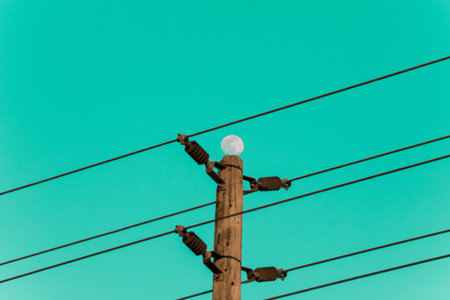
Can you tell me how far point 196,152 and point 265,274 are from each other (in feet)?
6.11

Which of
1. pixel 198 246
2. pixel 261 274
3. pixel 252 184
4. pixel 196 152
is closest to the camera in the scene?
pixel 198 246

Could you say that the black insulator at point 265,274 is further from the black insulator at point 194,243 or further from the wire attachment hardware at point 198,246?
the black insulator at point 194,243

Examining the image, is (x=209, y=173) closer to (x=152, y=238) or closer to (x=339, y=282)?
(x=152, y=238)

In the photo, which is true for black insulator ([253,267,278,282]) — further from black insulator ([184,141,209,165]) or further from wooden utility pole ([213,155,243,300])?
black insulator ([184,141,209,165])

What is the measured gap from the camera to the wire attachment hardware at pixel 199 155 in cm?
746

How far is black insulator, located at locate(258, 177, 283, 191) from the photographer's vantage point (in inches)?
305

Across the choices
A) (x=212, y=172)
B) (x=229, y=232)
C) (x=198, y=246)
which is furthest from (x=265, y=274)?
(x=212, y=172)

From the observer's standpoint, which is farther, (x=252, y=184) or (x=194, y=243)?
(x=252, y=184)

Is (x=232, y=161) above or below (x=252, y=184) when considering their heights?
above

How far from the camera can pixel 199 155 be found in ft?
24.6

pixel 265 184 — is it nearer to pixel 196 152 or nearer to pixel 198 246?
pixel 196 152

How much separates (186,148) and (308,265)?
229cm

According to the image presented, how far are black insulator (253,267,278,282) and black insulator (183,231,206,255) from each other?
32.0 inches

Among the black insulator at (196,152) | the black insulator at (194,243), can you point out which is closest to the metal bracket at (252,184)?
the black insulator at (196,152)
